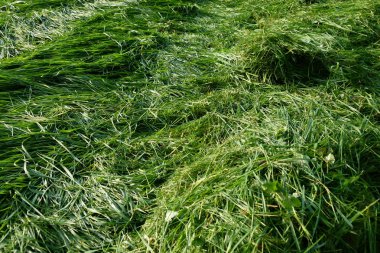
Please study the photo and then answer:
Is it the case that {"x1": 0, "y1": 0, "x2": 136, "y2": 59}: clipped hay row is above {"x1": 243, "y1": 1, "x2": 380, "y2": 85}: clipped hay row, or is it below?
below

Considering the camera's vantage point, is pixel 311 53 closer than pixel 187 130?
No

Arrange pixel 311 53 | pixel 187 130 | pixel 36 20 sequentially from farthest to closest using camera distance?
pixel 36 20, pixel 311 53, pixel 187 130

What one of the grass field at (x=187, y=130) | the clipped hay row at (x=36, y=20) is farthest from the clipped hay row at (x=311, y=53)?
the clipped hay row at (x=36, y=20)

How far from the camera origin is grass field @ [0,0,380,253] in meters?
1.73

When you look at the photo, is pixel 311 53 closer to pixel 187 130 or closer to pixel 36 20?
pixel 187 130

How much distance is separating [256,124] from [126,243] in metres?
1.01

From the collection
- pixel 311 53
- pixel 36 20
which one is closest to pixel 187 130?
pixel 311 53

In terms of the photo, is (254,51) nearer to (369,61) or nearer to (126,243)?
(369,61)

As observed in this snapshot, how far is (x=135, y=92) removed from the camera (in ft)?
9.59

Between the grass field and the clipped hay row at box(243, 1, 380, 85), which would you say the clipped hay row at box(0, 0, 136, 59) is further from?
the clipped hay row at box(243, 1, 380, 85)

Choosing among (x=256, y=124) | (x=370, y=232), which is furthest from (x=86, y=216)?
(x=370, y=232)

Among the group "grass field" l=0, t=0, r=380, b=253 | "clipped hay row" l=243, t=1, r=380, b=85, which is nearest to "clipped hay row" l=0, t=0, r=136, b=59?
"grass field" l=0, t=0, r=380, b=253

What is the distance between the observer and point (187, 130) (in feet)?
8.33

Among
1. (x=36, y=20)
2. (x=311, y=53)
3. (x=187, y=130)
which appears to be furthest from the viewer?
(x=36, y=20)
